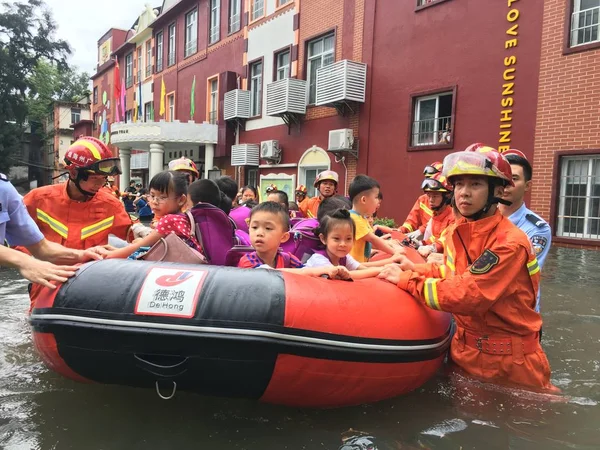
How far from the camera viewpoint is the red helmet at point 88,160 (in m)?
3.10

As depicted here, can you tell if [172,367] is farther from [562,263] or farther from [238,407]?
[562,263]

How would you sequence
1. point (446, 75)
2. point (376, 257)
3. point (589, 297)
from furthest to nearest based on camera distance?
point (446, 75), point (589, 297), point (376, 257)

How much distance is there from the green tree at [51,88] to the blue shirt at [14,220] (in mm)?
47556

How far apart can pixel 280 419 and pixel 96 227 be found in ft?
6.02

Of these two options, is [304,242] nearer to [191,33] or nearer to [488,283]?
[488,283]

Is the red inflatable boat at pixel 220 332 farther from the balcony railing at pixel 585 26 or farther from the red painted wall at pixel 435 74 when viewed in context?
the balcony railing at pixel 585 26

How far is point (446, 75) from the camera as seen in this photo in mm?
9938

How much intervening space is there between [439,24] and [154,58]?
695 inches

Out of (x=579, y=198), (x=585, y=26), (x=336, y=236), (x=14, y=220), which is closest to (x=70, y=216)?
(x=14, y=220)

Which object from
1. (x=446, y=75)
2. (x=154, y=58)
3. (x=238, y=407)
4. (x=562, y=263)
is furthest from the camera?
(x=154, y=58)

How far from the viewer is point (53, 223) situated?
325cm

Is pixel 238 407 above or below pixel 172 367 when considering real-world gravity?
below

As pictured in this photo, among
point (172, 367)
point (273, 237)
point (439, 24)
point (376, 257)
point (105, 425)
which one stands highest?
point (439, 24)

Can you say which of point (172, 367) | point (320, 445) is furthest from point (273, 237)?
point (320, 445)
